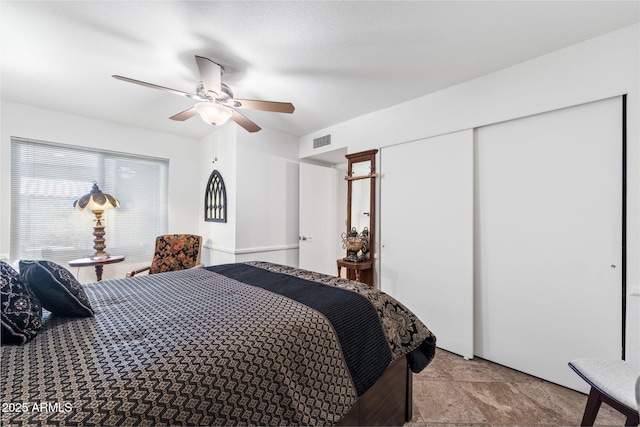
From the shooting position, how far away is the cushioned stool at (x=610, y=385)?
1.20 meters

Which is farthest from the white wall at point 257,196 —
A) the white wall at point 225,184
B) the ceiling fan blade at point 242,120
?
the ceiling fan blade at point 242,120

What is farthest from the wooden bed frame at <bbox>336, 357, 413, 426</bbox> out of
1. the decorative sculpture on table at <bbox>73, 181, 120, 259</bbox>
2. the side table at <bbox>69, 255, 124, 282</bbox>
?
the decorative sculpture on table at <bbox>73, 181, 120, 259</bbox>

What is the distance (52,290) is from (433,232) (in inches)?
108

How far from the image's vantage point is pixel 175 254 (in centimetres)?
315

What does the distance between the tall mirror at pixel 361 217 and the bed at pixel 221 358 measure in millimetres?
1432

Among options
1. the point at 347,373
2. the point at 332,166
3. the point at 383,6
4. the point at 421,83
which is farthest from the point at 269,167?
the point at 347,373

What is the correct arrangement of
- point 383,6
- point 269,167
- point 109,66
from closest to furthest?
point 383,6, point 109,66, point 269,167

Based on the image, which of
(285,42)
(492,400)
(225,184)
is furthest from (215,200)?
(492,400)

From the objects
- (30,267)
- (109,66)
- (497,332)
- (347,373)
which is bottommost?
(497,332)

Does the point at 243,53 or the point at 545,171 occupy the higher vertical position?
the point at 243,53

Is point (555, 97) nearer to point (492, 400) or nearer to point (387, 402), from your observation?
point (492, 400)

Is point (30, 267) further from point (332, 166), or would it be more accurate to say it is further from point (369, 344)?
point (332, 166)

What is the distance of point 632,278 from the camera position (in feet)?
5.48

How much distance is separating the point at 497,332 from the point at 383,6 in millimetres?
2654
